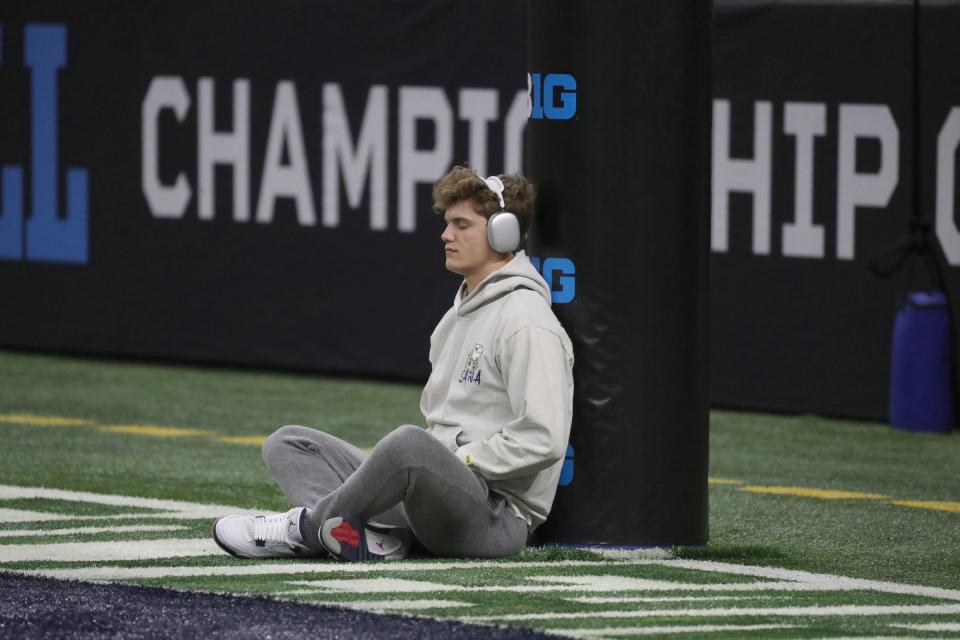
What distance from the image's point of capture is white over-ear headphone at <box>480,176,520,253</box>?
8.41 meters

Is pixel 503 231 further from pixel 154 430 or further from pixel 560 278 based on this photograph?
pixel 154 430

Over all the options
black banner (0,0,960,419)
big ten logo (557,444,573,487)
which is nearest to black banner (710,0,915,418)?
black banner (0,0,960,419)

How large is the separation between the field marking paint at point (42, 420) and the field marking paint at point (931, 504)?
5175 mm

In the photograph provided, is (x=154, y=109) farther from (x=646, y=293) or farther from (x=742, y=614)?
(x=742, y=614)

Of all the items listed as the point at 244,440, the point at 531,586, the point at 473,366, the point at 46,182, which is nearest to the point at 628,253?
the point at 473,366

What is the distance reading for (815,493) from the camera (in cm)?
1144

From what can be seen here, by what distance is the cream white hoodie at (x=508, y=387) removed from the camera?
8141 millimetres

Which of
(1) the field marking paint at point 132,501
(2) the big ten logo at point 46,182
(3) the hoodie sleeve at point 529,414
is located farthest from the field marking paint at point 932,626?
(2) the big ten logo at point 46,182

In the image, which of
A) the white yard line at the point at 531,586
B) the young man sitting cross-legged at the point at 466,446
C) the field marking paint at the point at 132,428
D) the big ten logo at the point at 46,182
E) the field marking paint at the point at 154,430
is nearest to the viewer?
the white yard line at the point at 531,586

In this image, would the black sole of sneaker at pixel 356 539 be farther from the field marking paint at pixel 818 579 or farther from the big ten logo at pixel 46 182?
the big ten logo at pixel 46 182

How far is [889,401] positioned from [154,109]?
20.9 ft

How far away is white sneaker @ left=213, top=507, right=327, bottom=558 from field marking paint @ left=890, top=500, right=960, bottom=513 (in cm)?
364

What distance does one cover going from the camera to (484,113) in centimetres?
1612

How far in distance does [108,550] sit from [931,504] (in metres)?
4.28
